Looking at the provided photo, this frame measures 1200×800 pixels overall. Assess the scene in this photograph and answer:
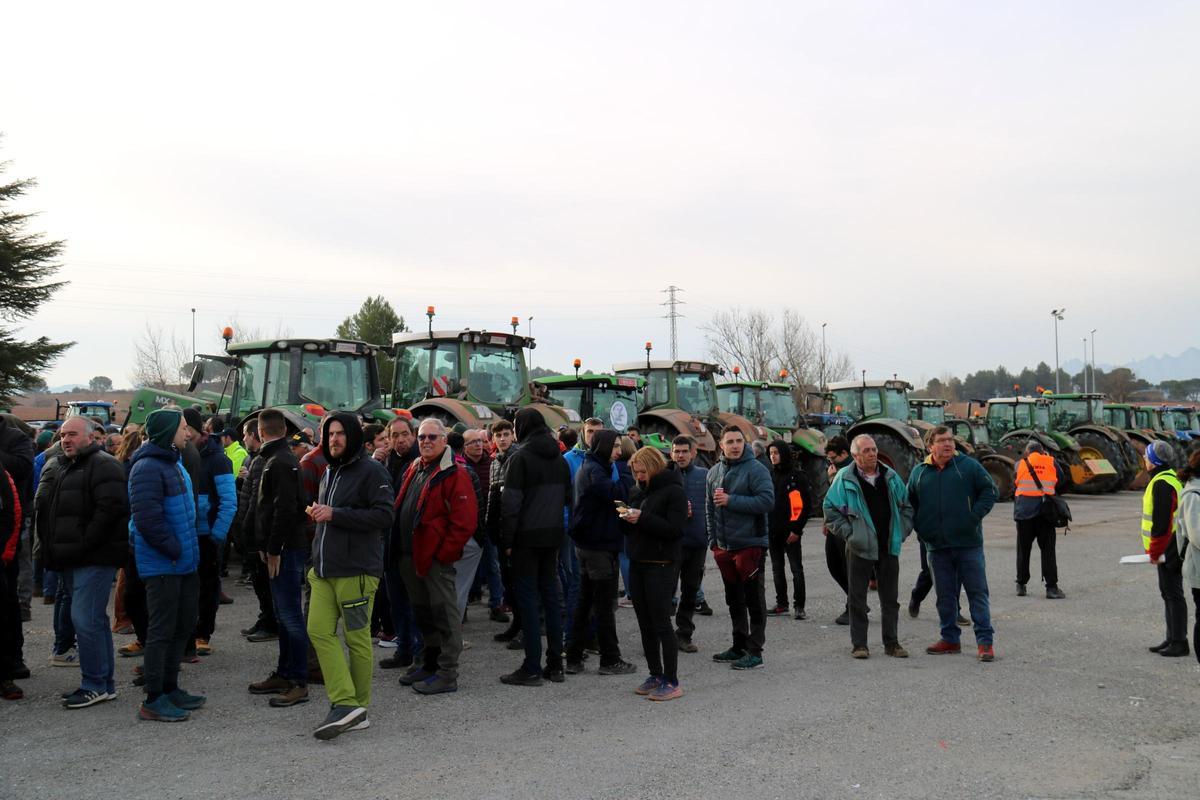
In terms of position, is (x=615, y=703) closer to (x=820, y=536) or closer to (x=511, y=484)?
(x=511, y=484)

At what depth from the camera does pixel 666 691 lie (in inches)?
236

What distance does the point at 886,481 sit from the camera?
7312 mm

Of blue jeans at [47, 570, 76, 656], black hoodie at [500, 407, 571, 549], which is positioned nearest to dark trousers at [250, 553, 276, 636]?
blue jeans at [47, 570, 76, 656]

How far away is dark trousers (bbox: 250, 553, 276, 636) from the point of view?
679 cm

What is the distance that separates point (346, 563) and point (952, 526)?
4.68 metres

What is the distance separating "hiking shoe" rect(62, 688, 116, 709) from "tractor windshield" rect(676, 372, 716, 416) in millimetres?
13266

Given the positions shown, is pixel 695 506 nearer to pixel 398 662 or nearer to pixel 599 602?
pixel 599 602

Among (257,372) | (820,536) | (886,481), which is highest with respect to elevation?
(257,372)

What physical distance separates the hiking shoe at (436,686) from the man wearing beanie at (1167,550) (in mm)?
5357

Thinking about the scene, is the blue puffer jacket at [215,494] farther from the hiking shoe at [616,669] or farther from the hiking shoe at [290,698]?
the hiking shoe at [616,669]

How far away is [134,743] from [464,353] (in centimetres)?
879

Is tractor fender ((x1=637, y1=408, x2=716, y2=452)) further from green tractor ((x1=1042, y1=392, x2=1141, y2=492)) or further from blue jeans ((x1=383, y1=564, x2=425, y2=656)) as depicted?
green tractor ((x1=1042, y1=392, x2=1141, y2=492))

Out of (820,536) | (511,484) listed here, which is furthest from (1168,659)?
(820,536)

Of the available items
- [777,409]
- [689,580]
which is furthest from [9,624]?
[777,409]
